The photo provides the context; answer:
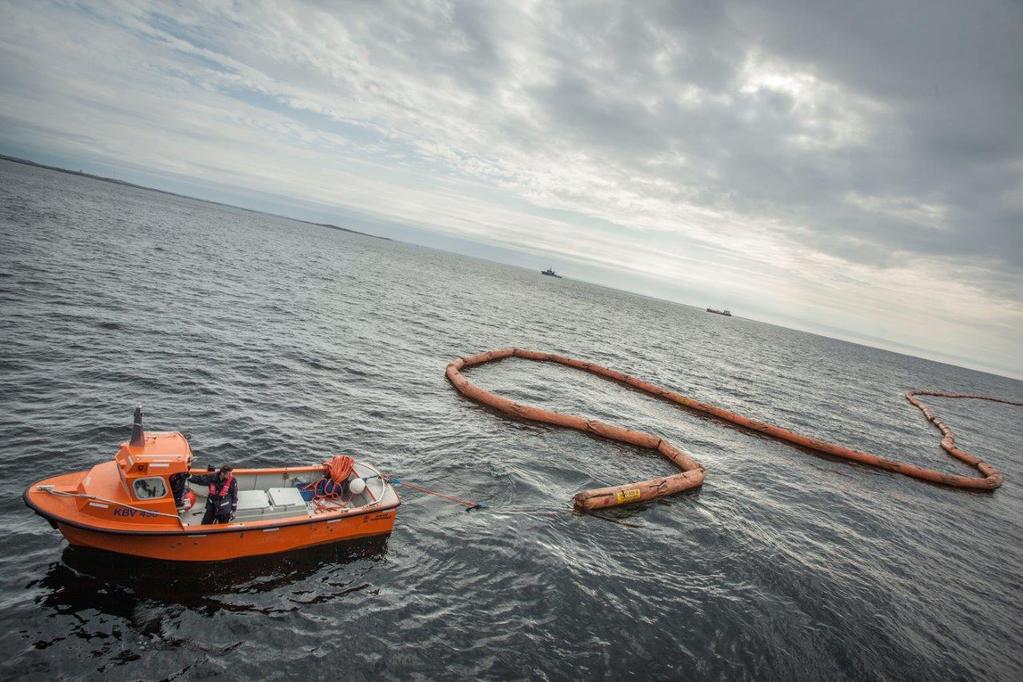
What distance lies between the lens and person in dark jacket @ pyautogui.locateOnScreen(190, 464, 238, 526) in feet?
37.6

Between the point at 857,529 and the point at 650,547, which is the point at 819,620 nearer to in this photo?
the point at 650,547

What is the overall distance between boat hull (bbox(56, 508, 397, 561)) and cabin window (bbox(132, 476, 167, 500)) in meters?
0.84

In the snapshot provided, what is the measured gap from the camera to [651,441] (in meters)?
23.5

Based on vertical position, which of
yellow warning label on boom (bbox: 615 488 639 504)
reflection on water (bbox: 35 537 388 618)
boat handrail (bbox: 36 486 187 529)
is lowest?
reflection on water (bbox: 35 537 388 618)

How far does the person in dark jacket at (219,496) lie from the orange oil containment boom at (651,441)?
10843 mm

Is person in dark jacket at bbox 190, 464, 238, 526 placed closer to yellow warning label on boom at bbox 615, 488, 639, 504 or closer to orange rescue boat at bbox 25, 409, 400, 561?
orange rescue boat at bbox 25, 409, 400, 561

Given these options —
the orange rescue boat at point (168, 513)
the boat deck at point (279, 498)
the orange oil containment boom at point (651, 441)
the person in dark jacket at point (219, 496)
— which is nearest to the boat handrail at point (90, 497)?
the orange rescue boat at point (168, 513)

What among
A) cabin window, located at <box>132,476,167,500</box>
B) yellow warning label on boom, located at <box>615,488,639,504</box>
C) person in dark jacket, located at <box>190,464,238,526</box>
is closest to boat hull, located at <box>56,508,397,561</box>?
person in dark jacket, located at <box>190,464,238,526</box>

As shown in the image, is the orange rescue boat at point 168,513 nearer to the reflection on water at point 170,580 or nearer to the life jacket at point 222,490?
the reflection on water at point 170,580

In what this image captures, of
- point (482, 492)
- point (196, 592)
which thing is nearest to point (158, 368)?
point (196, 592)

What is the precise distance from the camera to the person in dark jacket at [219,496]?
11.5 m

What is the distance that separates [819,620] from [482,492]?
11.0 meters

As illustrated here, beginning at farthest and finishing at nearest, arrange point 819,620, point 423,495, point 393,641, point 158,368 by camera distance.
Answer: point 158,368 < point 423,495 < point 819,620 < point 393,641

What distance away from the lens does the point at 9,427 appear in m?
15.2
